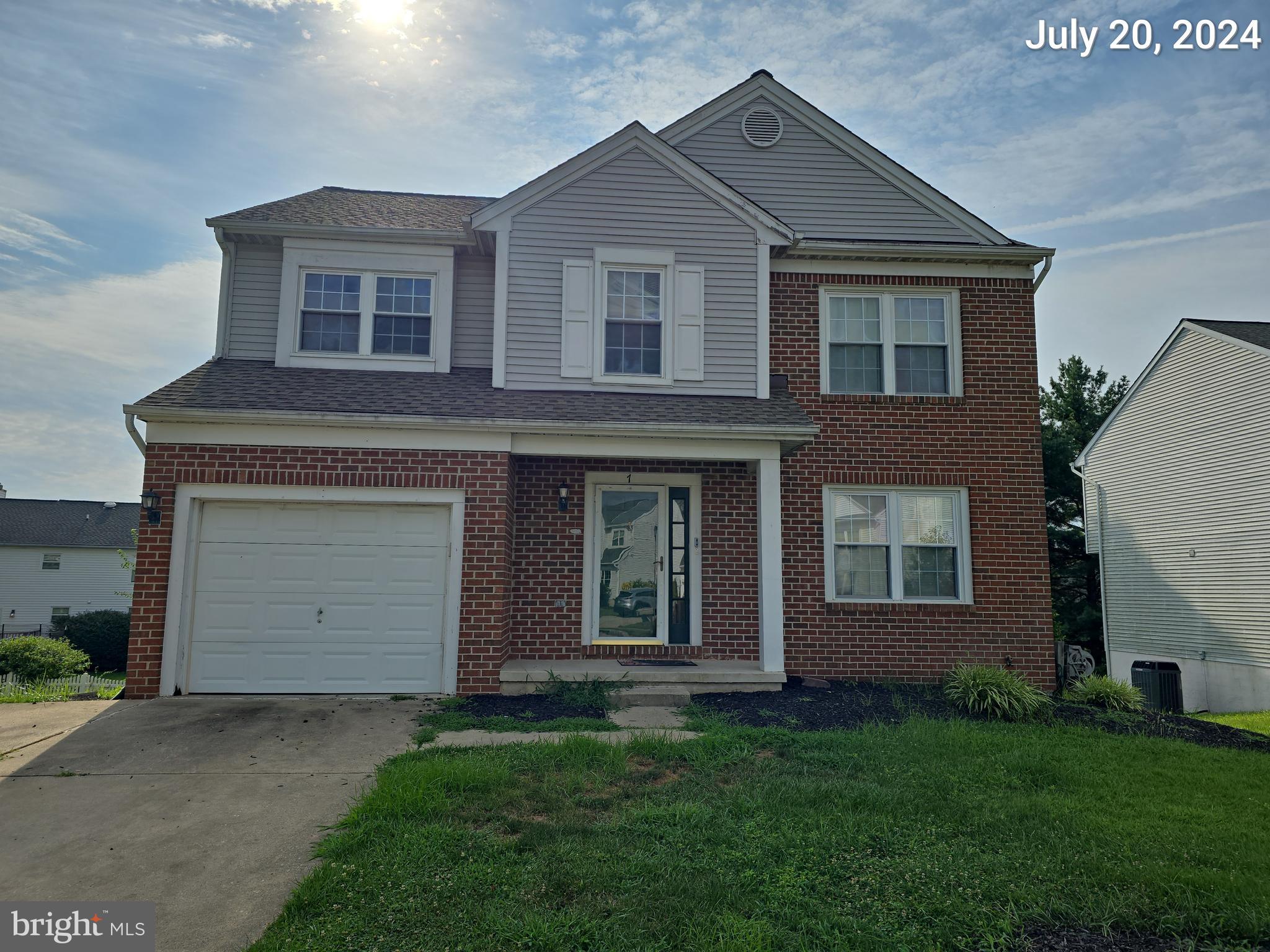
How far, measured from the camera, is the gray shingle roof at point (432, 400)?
8.81 meters

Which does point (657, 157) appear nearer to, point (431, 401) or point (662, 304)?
point (662, 304)

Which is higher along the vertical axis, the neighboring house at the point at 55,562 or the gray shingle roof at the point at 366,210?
the gray shingle roof at the point at 366,210

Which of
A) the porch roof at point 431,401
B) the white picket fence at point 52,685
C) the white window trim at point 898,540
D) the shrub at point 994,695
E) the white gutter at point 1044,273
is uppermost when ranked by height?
the white gutter at point 1044,273

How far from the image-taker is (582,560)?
10.1 m

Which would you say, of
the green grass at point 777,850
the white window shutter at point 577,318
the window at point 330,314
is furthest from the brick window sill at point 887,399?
the window at point 330,314

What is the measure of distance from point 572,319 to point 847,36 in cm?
528

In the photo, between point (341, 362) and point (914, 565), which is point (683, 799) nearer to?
point (914, 565)

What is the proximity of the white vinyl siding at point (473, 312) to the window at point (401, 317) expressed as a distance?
0.41 metres

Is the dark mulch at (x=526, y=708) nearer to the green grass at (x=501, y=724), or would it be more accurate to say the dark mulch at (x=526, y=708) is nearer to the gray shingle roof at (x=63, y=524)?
the green grass at (x=501, y=724)

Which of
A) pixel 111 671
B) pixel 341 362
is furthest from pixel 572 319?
pixel 111 671

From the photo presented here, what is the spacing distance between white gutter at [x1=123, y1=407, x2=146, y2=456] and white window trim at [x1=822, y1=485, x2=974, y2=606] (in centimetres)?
862

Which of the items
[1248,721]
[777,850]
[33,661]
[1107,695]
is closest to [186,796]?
[777,850]

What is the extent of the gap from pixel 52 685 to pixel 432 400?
24.8ft

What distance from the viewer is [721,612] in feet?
33.2
